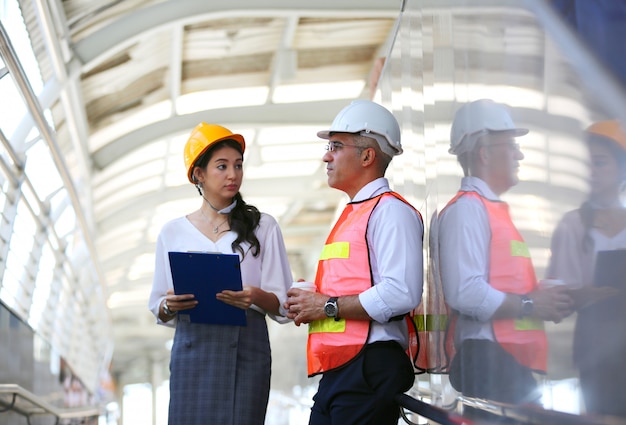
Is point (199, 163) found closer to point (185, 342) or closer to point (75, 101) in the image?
point (185, 342)

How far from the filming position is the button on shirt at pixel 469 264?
8.01 ft

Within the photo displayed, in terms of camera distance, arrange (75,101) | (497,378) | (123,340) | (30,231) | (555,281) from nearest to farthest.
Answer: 1. (555,281)
2. (497,378)
3. (30,231)
4. (75,101)
5. (123,340)

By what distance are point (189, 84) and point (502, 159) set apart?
10548 millimetres

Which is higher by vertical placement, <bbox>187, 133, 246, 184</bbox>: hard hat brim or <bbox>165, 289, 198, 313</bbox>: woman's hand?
<bbox>187, 133, 246, 184</bbox>: hard hat brim

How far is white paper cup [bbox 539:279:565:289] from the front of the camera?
1699 mm

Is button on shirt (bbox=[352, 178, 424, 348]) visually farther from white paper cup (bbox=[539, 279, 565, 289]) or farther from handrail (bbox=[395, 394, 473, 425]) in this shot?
white paper cup (bbox=[539, 279, 565, 289])

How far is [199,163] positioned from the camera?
392 centimetres

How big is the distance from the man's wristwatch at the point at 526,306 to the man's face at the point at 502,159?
26 centimetres

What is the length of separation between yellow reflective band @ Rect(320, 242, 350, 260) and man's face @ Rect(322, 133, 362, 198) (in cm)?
26

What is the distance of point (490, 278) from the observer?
240cm

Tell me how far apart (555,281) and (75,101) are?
9998 millimetres

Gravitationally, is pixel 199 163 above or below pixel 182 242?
above

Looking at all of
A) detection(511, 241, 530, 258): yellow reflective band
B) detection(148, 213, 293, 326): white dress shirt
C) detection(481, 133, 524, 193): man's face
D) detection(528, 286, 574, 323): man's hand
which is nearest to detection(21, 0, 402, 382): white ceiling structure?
detection(148, 213, 293, 326): white dress shirt

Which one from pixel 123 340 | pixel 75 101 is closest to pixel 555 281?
pixel 75 101
